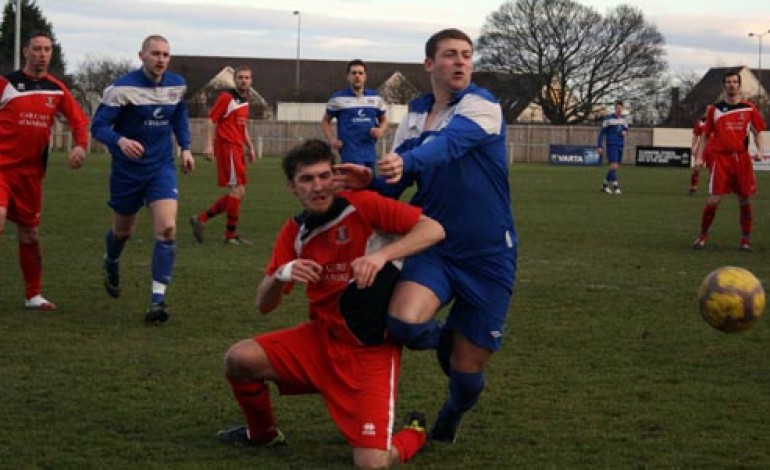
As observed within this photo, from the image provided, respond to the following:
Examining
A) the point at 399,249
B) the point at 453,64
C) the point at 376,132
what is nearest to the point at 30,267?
the point at 453,64

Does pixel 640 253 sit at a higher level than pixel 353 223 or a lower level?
lower

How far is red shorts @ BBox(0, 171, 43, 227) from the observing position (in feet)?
32.9

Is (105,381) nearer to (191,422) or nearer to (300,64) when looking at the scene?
(191,422)

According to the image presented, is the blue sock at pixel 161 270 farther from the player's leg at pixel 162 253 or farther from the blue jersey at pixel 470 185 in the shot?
the blue jersey at pixel 470 185

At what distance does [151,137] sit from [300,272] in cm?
491

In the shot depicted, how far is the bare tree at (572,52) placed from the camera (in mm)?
80438

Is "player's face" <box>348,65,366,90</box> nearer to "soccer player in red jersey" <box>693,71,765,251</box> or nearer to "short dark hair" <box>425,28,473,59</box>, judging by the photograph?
"soccer player in red jersey" <box>693,71,765,251</box>

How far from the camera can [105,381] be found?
7.50 meters

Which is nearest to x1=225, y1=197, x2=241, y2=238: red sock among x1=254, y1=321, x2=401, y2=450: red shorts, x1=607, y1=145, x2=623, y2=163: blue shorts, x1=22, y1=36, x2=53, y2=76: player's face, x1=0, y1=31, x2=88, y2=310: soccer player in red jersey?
x1=0, y1=31, x2=88, y2=310: soccer player in red jersey

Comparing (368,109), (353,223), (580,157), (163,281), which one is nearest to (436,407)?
(353,223)

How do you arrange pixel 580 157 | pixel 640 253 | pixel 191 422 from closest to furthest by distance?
1. pixel 191 422
2. pixel 640 253
3. pixel 580 157

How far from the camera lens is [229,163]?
1680cm

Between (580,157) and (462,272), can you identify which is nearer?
(462,272)

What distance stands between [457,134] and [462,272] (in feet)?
2.24
